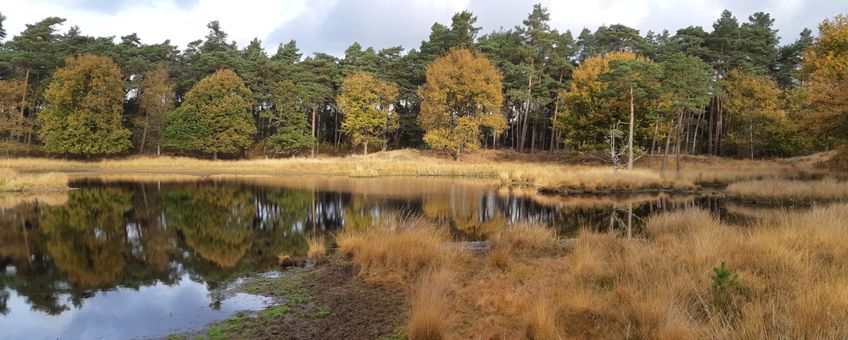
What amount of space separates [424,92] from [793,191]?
117ft

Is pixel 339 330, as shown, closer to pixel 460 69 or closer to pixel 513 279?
pixel 513 279

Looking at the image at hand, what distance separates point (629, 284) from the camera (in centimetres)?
630

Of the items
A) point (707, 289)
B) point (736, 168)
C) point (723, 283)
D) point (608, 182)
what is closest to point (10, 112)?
point (608, 182)

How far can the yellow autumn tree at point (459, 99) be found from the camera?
158 ft

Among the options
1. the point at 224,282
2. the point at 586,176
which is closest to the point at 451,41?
the point at 586,176

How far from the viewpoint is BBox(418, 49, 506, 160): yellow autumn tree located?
48062 mm

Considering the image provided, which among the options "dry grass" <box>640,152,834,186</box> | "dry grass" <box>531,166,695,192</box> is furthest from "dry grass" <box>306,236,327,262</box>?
"dry grass" <box>640,152,834,186</box>

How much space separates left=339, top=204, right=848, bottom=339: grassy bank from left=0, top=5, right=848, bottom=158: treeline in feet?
97.1

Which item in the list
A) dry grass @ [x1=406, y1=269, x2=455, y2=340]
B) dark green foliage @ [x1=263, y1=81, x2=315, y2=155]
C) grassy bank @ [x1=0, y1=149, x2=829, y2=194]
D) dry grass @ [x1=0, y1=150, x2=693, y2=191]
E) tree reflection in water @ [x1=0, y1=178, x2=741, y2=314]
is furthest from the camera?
dark green foliage @ [x1=263, y1=81, x2=315, y2=155]

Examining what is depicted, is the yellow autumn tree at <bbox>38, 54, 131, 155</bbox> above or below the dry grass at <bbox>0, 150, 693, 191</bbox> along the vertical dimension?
above

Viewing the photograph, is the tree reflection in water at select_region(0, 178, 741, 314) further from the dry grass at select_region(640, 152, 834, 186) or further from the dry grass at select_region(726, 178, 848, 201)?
the dry grass at select_region(640, 152, 834, 186)

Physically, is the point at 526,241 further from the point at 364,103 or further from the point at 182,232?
the point at 364,103

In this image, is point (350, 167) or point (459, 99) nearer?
point (350, 167)

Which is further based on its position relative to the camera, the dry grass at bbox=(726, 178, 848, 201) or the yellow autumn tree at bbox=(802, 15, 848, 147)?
the dry grass at bbox=(726, 178, 848, 201)
